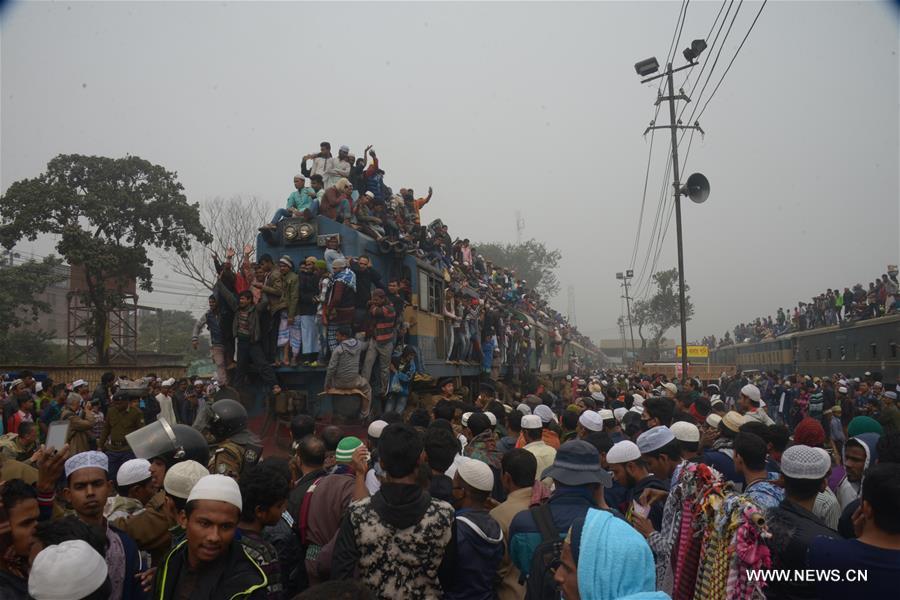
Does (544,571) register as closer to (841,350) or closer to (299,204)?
(299,204)

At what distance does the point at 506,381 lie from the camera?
18.6 metres

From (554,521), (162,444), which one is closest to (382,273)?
(162,444)

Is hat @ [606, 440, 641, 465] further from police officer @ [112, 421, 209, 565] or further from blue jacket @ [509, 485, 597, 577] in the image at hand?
police officer @ [112, 421, 209, 565]

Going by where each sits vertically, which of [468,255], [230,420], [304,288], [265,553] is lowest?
[265,553]

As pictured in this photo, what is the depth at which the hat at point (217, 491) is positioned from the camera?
8.91 feet

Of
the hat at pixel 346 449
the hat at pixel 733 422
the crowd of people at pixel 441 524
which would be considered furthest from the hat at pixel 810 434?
the hat at pixel 346 449

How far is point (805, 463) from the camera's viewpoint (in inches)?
131

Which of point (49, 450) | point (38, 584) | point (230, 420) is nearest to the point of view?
point (38, 584)

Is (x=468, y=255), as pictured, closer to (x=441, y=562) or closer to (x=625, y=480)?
(x=625, y=480)

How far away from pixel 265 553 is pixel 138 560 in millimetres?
677

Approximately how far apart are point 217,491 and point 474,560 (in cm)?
129

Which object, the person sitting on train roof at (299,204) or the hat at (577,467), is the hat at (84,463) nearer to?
the hat at (577,467)

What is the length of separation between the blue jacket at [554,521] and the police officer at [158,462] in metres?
1.79

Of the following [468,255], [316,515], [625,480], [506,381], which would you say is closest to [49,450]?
[316,515]
